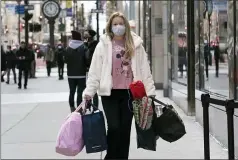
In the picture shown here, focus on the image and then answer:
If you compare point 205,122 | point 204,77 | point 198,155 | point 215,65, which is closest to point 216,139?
point 198,155

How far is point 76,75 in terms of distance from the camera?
469 inches

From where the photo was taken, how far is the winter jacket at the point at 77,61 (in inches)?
467

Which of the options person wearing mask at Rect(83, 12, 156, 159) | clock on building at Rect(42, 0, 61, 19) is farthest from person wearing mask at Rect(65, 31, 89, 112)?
clock on building at Rect(42, 0, 61, 19)

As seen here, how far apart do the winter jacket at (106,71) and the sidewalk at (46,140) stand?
1548 mm

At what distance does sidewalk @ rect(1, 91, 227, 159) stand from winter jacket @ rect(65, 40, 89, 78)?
3.30 feet

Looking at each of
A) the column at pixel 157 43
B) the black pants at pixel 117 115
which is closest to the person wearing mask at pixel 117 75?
the black pants at pixel 117 115

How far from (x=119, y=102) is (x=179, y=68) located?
7596 mm

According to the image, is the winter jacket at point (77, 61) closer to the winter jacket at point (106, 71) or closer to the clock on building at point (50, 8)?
the winter jacket at point (106, 71)

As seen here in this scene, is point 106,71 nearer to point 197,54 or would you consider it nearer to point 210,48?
point 210,48

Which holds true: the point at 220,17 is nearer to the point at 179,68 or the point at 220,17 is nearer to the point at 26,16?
the point at 179,68

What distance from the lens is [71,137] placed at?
564cm

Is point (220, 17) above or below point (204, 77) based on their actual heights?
above

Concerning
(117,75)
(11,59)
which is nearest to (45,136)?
(117,75)

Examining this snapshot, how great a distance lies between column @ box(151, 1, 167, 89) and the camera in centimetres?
1789
